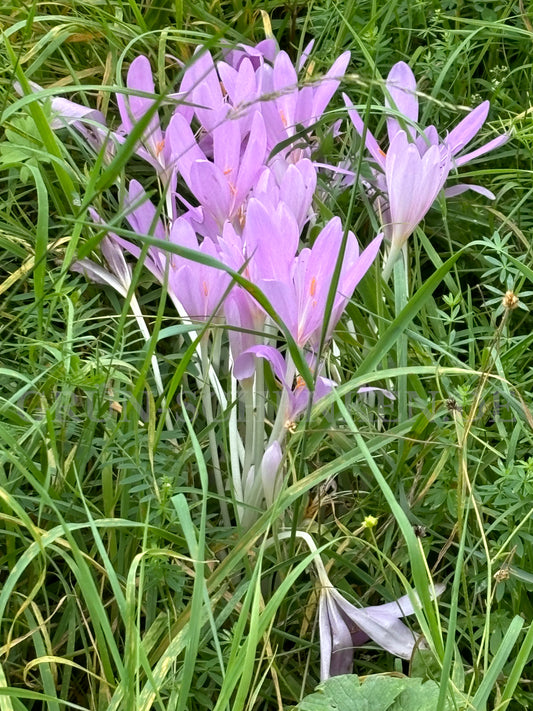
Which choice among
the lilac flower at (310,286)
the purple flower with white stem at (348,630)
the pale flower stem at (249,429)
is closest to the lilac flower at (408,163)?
the lilac flower at (310,286)

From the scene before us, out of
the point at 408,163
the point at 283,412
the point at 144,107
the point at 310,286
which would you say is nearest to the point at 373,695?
the point at 283,412

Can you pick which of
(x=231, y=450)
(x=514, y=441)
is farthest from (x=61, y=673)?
(x=514, y=441)

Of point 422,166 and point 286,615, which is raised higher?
point 422,166

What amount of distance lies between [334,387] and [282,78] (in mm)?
494

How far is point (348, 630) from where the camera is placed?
3.13 ft

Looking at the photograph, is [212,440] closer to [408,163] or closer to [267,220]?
[267,220]

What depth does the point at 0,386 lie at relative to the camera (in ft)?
3.88

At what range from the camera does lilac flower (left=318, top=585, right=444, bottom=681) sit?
939 millimetres

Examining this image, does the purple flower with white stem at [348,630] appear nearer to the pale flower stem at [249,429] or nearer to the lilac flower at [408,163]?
the pale flower stem at [249,429]

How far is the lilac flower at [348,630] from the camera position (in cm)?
94

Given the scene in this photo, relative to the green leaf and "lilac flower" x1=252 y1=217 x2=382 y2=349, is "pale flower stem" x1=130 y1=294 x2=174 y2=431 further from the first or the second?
the green leaf

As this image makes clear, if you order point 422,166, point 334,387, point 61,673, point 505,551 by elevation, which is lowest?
point 61,673

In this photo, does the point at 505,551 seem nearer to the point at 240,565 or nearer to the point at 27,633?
the point at 240,565

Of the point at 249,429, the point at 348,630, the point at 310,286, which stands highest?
the point at 310,286
